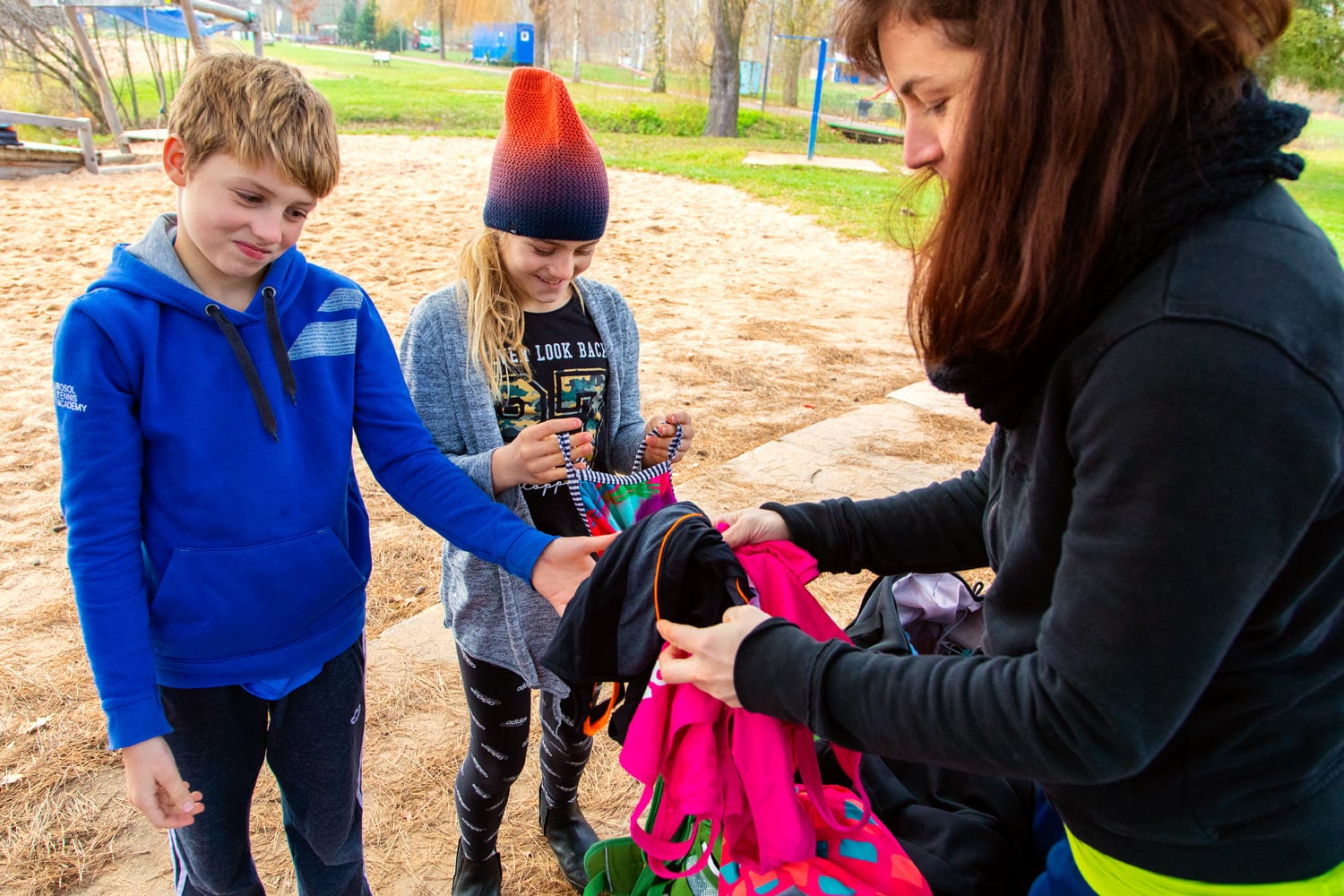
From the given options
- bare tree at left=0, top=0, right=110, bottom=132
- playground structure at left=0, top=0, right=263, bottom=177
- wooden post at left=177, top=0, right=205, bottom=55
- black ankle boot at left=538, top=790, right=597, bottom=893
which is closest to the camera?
black ankle boot at left=538, top=790, right=597, bottom=893

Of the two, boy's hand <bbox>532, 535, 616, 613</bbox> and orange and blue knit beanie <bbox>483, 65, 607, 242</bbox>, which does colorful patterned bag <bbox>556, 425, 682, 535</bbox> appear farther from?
orange and blue knit beanie <bbox>483, 65, 607, 242</bbox>

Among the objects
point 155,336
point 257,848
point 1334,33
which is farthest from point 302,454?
point 1334,33

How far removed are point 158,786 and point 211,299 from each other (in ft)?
2.79

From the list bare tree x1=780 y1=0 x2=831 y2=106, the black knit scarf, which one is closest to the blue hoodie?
the black knit scarf

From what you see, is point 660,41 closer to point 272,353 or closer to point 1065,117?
point 272,353

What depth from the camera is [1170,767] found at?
3.80ft

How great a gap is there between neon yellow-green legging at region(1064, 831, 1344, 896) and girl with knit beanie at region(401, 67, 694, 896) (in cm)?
120

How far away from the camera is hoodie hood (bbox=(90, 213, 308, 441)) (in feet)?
5.26

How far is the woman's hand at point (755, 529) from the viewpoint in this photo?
1.73 meters

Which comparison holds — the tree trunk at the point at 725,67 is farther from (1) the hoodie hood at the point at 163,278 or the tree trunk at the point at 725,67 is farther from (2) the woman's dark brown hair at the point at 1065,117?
(2) the woman's dark brown hair at the point at 1065,117

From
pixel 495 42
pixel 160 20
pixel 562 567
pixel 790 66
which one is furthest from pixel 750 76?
pixel 562 567

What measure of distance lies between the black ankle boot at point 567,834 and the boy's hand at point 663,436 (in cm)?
111

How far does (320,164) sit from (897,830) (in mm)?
1615

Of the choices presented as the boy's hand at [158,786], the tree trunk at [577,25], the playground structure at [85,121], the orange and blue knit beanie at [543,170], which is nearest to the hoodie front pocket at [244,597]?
the boy's hand at [158,786]
